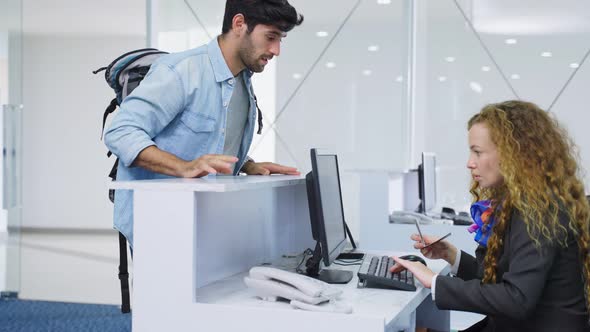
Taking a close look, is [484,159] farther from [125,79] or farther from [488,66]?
[488,66]

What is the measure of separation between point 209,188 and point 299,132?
4663 millimetres

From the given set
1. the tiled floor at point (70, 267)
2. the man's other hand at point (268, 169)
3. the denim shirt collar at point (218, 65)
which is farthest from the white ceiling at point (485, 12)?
the denim shirt collar at point (218, 65)

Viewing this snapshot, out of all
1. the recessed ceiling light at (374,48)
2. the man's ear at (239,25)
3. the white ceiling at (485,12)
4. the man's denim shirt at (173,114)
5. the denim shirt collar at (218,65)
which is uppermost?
the white ceiling at (485,12)

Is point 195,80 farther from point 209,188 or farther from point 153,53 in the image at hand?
point 209,188

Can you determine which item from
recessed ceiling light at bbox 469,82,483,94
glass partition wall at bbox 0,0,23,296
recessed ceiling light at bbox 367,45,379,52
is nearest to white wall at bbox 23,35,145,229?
glass partition wall at bbox 0,0,23,296

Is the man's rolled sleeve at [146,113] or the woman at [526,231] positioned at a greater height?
the man's rolled sleeve at [146,113]

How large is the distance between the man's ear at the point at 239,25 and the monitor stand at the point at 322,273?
0.72 metres

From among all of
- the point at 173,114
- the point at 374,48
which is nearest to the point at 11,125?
the point at 374,48

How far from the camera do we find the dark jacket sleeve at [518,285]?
63.7 inches

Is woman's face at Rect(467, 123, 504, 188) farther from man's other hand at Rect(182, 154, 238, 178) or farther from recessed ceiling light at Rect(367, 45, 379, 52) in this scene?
recessed ceiling light at Rect(367, 45, 379, 52)

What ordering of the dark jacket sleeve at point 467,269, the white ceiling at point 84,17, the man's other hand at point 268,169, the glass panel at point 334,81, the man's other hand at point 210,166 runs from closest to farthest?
the man's other hand at point 210,166
the dark jacket sleeve at point 467,269
the man's other hand at point 268,169
the glass panel at point 334,81
the white ceiling at point 84,17

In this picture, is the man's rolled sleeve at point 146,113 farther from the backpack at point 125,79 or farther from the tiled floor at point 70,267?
the tiled floor at point 70,267

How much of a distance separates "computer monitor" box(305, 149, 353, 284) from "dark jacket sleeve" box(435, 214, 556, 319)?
41cm

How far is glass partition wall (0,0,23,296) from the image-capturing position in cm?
489
